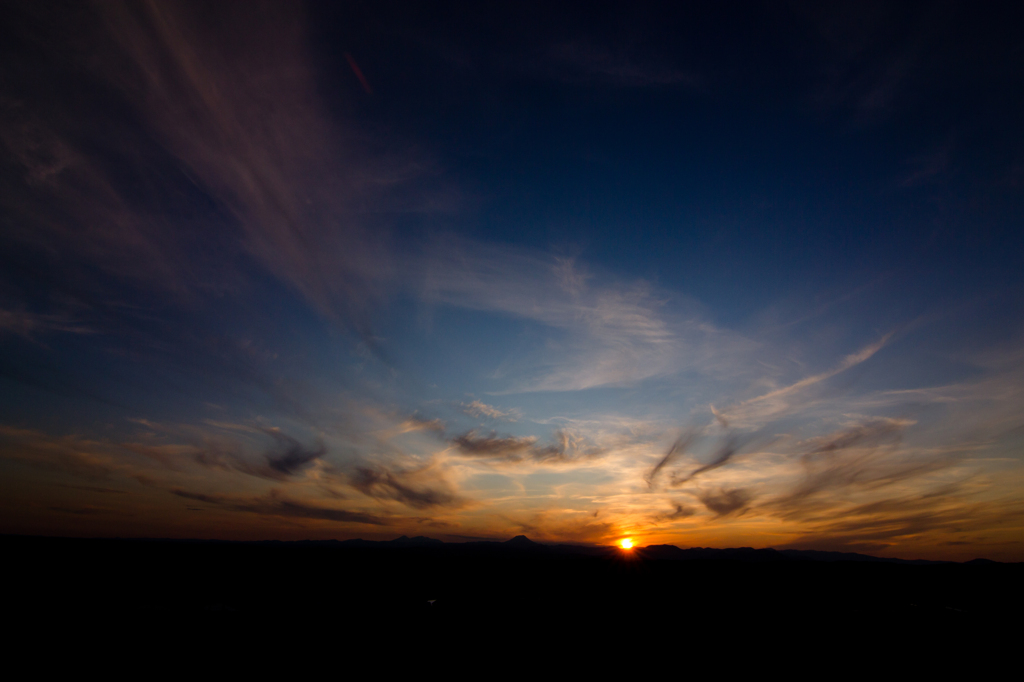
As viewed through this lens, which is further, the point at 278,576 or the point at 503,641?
the point at 278,576

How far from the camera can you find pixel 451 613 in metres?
34.5

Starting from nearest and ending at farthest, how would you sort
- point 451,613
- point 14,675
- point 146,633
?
point 14,675 < point 146,633 < point 451,613

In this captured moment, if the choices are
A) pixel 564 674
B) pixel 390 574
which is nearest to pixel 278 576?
pixel 390 574

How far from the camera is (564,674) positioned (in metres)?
22.4

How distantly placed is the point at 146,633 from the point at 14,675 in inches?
253

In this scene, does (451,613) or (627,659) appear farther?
(451,613)

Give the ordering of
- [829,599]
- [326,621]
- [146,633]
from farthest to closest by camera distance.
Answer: [829,599]
[326,621]
[146,633]

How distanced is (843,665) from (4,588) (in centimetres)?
8664

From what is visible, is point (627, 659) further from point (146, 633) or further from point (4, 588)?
point (4, 588)

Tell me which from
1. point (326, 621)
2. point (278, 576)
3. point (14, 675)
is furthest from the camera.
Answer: point (278, 576)

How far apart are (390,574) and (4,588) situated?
4911 centimetres

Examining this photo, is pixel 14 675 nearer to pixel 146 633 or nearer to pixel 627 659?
pixel 146 633

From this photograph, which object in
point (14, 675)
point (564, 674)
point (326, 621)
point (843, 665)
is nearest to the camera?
point (14, 675)

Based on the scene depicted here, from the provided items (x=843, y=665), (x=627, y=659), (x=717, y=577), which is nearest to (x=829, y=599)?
(x=717, y=577)
